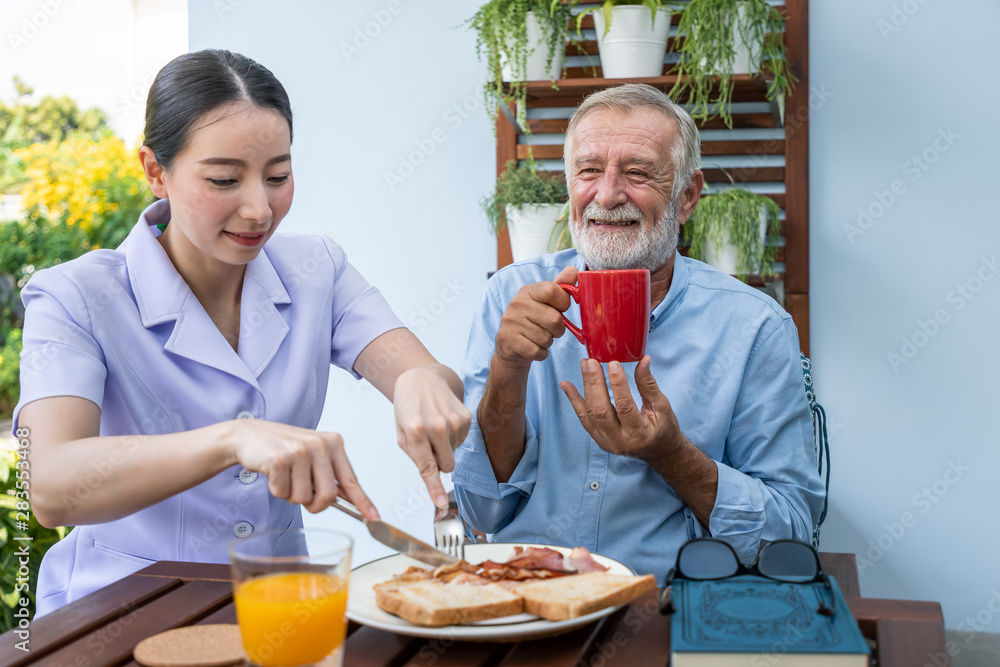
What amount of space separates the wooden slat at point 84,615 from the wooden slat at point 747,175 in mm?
1889

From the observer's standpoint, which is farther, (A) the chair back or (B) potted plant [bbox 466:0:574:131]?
(B) potted plant [bbox 466:0:574:131]

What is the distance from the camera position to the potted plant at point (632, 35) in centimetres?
217

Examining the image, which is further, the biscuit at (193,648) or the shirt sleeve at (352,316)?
the shirt sleeve at (352,316)

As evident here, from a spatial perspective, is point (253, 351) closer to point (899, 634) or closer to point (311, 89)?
point (899, 634)

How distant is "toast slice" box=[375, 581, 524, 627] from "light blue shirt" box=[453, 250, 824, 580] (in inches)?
20.9

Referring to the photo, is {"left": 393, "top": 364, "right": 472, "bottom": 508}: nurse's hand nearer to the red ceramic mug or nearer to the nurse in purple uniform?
the nurse in purple uniform

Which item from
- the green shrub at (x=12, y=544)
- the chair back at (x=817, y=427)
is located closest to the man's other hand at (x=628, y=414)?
the chair back at (x=817, y=427)

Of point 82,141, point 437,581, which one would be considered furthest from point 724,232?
point 82,141

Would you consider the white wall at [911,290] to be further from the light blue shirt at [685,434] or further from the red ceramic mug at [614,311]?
the red ceramic mug at [614,311]

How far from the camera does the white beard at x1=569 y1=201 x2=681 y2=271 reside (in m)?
1.57

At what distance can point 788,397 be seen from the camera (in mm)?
1442

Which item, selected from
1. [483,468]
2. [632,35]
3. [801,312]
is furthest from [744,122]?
[483,468]

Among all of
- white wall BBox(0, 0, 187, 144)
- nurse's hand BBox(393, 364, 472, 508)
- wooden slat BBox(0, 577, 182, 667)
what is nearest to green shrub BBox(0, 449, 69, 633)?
wooden slat BBox(0, 577, 182, 667)

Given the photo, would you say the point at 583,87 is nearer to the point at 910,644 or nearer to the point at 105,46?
the point at 910,644
